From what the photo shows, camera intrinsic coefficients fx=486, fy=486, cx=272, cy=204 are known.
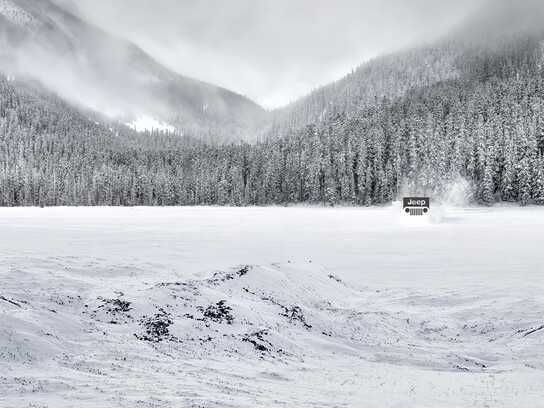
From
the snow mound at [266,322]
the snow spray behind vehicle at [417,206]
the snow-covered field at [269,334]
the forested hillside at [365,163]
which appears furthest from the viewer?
the forested hillside at [365,163]

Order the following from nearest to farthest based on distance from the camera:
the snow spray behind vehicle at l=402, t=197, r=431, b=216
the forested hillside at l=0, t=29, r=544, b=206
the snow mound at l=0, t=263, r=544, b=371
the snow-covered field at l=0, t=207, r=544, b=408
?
the snow-covered field at l=0, t=207, r=544, b=408, the snow mound at l=0, t=263, r=544, b=371, the snow spray behind vehicle at l=402, t=197, r=431, b=216, the forested hillside at l=0, t=29, r=544, b=206

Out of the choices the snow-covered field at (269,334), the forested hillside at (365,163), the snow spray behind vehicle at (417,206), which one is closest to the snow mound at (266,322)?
the snow-covered field at (269,334)

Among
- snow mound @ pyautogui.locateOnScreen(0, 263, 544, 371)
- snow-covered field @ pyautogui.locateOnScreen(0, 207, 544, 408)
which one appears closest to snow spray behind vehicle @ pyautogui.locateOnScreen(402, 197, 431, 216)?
snow-covered field @ pyautogui.locateOnScreen(0, 207, 544, 408)

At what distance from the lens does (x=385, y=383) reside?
8.65 metres

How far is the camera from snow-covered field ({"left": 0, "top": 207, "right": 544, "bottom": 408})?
24.1ft

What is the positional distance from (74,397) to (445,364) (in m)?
7.72

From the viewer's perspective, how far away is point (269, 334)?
11.3 metres

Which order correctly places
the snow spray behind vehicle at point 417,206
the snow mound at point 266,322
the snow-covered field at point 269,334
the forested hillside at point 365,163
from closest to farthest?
the snow-covered field at point 269,334 < the snow mound at point 266,322 < the snow spray behind vehicle at point 417,206 < the forested hillside at point 365,163

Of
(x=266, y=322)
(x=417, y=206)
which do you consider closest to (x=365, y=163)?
(x=417, y=206)

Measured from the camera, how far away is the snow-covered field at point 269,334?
7.35 meters

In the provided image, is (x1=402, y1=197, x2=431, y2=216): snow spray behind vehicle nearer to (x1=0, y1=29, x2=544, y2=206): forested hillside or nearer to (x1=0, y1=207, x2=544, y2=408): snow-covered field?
(x1=0, y1=29, x2=544, y2=206): forested hillside

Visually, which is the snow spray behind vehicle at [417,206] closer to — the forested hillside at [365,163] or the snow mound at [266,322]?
the forested hillside at [365,163]

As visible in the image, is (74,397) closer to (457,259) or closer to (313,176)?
(457,259)

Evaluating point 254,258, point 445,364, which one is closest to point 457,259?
point 254,258
